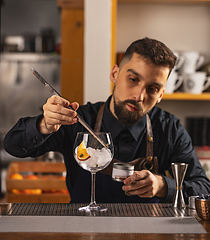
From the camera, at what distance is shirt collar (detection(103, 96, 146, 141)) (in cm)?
154

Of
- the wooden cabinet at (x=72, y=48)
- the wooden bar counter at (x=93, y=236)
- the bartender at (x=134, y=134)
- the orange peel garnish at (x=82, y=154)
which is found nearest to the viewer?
the wooden bar counter at (x=93, y=236)

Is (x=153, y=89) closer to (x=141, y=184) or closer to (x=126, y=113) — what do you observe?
(x=126, y=113)

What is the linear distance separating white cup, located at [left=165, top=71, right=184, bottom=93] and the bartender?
65 centimetres

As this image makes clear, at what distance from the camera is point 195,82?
7.48ft

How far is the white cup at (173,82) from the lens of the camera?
2270 millimetres

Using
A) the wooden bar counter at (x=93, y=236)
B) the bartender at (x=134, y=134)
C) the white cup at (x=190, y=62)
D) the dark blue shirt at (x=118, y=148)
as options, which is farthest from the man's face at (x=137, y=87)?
the white cup at (x=190, y=62)

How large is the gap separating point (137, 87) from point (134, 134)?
240mm

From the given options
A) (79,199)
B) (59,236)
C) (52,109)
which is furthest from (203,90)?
(59,236)

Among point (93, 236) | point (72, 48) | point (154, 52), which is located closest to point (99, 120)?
point (154, 52)

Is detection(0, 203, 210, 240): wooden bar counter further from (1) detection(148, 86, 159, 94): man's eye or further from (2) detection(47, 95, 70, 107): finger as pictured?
(1) detection(148, 86, 159, 94): man's eye

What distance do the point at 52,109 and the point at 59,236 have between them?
403 millimetres

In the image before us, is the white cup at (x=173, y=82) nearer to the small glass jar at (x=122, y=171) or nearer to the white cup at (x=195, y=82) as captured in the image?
the white cup at (x=195, y=82)

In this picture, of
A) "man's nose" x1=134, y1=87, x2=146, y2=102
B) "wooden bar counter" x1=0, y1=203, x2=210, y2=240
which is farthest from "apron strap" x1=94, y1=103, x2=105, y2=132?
"wooden bar counter" x1=0, y1=203, x2=210, y2=240

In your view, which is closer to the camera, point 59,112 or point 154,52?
point 59,112
